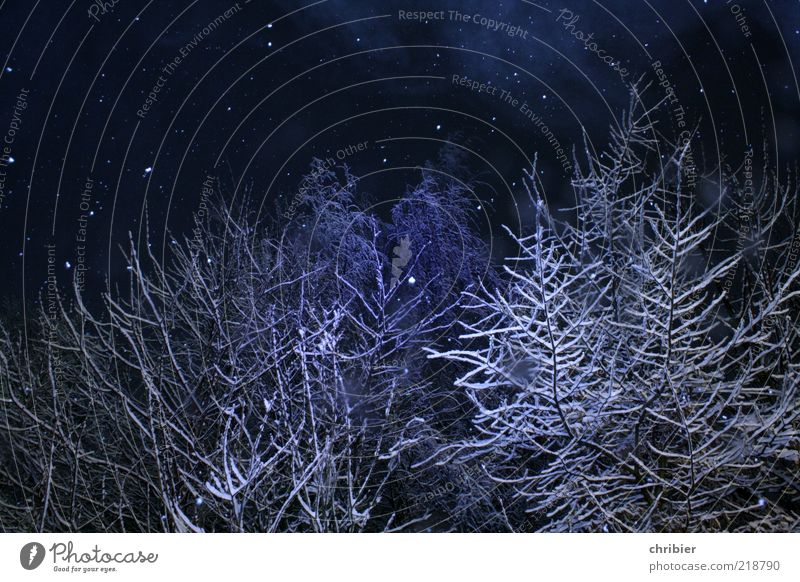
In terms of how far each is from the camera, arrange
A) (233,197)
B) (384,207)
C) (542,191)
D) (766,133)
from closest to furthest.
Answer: (766,133)
(542,191)
(233,197)
(384,207)

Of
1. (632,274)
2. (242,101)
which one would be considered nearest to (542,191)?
(632,274)

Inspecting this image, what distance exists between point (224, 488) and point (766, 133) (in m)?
6.45

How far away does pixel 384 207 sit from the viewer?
1069cm

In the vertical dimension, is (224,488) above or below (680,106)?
below

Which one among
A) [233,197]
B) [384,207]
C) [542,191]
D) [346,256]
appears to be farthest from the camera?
[384,207]
